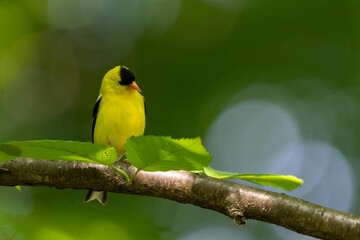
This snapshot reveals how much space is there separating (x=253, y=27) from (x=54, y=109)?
5.84 feet

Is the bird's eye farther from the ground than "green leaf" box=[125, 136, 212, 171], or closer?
closer

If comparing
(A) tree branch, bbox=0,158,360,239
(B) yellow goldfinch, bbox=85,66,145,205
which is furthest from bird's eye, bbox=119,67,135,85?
(A) tree branch, bbox=0,158,360,239

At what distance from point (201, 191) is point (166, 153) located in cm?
29

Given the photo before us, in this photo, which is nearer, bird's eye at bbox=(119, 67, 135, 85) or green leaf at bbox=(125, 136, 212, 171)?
green leaf at bbox=(125, 136, 212, 171)

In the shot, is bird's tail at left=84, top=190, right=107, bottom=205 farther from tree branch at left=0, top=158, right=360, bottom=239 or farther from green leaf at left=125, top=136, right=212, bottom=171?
green leaf at left=125, top=136, right=212, bottom=171

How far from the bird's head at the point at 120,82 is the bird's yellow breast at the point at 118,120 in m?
0.08

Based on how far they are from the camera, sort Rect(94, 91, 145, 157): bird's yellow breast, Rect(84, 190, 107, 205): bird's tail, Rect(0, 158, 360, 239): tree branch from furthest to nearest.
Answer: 1. Rect(94, 91, 145, 157): bird's yellow breast
2. Rect(84, 190, 107, 205): bird's tail
3. Rect(0, 158, 360, 239): tree branch

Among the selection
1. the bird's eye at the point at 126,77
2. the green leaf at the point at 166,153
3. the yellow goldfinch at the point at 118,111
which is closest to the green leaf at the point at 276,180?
the green leaf at the point at 166,153

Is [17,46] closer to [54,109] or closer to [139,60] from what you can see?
[54,109]

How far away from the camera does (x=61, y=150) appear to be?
4.25 ft

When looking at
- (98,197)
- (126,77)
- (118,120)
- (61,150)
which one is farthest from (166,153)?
(126,77)

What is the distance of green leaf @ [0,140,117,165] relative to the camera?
1.27 meters

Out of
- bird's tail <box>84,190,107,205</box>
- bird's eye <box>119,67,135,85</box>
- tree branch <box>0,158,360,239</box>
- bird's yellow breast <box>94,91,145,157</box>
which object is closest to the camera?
tree branch <box>0,158,360,239</box>

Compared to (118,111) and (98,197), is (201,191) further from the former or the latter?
(118,111)
